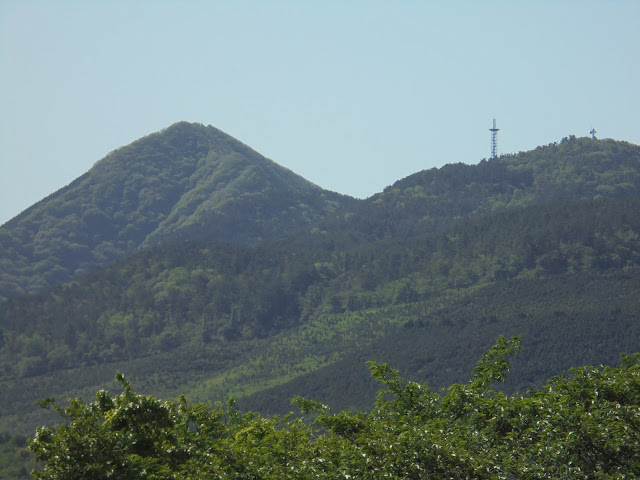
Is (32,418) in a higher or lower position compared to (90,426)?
lower

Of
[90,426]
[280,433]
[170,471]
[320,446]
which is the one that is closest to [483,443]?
[320,446]

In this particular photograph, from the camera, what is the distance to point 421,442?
28781 millimetres

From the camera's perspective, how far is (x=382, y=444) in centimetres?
2933

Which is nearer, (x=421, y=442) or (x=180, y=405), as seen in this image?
(x=421, y=442)

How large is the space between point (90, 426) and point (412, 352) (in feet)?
546

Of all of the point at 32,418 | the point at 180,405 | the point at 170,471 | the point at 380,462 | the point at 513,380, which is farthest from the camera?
the point at 32,418

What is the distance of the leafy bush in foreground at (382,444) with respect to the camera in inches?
1035

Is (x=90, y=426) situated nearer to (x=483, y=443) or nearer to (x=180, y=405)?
(x=180, y=405)

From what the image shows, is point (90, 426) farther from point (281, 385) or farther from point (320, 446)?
point (281, 385)

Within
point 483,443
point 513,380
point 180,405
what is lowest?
point 513,380

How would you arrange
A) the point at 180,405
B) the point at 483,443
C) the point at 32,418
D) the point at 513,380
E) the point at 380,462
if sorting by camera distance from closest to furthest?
the point at 380,462
the point at 483,443
the point at 180,405
the point at 513,380
the point at 32,418

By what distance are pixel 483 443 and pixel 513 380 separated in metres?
140

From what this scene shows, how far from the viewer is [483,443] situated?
30.9 meters

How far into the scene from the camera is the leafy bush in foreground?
26.3 m
